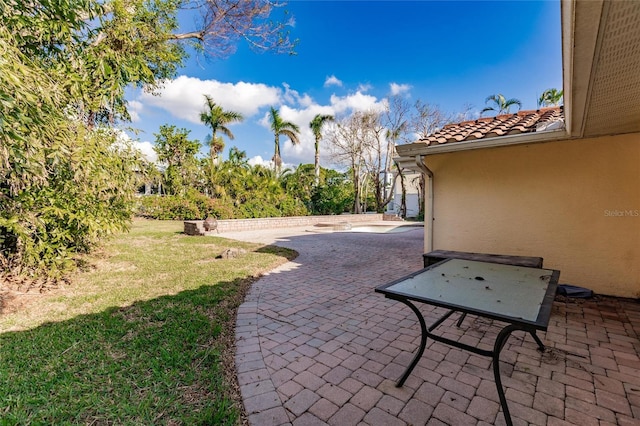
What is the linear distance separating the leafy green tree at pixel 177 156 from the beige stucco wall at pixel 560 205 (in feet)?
55.1

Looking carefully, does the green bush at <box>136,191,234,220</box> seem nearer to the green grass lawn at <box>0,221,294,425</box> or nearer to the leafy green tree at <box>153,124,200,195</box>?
the leafy green tree at <box>153,124,200,195</box>

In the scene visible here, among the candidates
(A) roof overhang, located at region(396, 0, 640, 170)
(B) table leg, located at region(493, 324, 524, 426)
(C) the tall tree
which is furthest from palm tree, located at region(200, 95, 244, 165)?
(B) table leg, located at region(493, 324, 524, 426)

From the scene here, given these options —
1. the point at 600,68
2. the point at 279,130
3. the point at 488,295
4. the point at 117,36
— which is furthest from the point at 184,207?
the point at 600,68

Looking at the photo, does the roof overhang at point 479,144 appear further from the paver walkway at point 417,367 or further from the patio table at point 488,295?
the paver walkway at point 417,367

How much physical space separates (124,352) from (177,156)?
17814mm

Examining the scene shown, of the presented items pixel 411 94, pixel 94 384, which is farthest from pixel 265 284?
pixel 411 94

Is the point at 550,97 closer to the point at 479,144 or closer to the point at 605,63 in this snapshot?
the point at 479,144

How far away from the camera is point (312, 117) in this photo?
26062 millimetres

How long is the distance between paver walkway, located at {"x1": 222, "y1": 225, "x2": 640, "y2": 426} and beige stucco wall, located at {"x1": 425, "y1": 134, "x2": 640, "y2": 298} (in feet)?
2.35

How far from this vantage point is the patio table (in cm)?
187

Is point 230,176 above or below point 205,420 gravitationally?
above

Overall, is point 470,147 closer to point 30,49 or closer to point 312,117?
point 30,49

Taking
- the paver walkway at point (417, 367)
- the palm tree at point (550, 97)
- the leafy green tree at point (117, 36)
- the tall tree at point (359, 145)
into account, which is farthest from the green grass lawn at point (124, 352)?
the palm tree at point (550, 97)

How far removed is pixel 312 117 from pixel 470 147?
75.0ft
